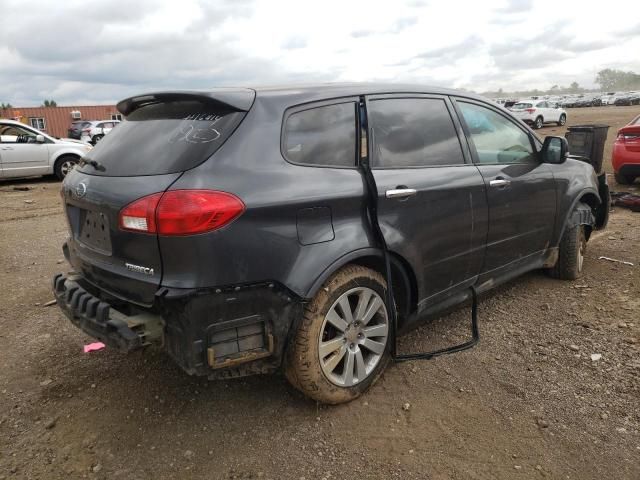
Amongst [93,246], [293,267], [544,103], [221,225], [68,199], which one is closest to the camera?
[221,225]

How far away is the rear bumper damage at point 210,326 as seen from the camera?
7.51 ft

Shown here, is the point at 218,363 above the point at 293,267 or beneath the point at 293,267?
beneath

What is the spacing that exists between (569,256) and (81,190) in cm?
402

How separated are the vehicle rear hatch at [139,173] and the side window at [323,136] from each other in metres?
0.28

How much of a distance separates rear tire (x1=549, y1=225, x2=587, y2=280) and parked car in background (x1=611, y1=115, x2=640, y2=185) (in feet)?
16.8

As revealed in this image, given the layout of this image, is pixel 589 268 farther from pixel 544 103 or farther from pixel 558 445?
pixel 544 103

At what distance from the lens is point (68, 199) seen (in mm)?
2975

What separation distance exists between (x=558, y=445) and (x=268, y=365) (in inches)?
58.7

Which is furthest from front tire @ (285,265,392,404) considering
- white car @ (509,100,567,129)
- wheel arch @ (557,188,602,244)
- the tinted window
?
the tinted window

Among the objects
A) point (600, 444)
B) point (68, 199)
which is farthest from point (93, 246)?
point (600, 444)

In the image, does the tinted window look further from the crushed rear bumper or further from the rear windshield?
the crushed rear bumper

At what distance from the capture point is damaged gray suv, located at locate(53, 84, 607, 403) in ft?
7.57

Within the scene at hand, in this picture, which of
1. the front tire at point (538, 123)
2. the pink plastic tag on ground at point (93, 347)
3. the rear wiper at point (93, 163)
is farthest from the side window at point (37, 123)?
the rear wiper at point (93, 163)

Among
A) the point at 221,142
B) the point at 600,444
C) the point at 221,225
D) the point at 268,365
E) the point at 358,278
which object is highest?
the point at 221,142
